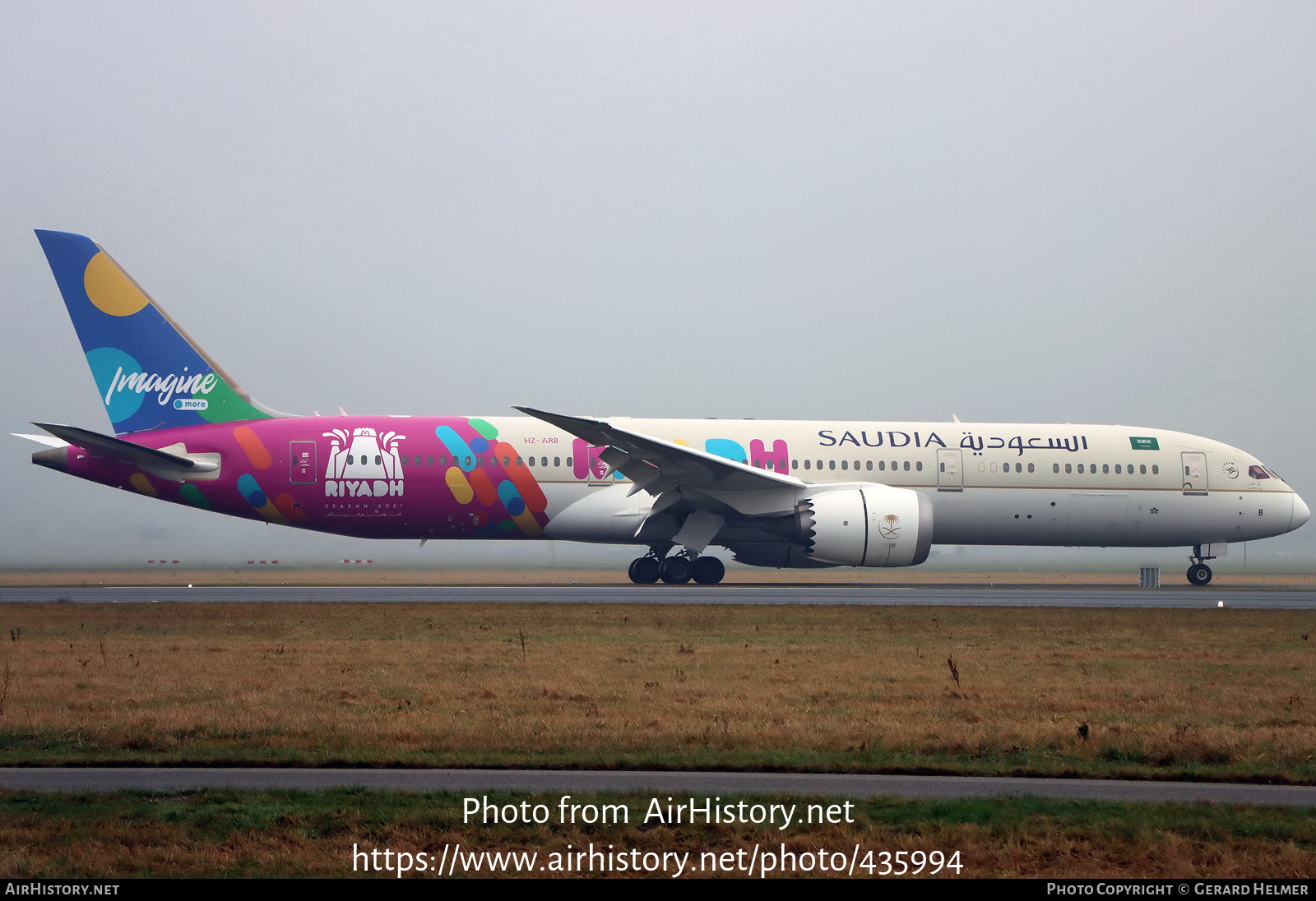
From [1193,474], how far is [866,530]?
9.71 metres

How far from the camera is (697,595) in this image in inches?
810

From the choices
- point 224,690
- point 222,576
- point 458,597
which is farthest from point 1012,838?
point 222,576

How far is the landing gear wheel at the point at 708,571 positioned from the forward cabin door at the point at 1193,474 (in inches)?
446

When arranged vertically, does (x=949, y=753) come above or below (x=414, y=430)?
below

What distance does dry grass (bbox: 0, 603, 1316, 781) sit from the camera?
294 inches

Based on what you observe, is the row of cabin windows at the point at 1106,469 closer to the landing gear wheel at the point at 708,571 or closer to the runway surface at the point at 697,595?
the runway surface at the point at 697,595

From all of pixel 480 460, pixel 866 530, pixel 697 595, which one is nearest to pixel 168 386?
pixel 480 460

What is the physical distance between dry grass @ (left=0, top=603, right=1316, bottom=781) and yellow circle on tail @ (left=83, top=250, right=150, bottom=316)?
31.1 ft

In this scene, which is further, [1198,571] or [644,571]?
[1198,571]

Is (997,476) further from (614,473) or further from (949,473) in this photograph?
(614,473)

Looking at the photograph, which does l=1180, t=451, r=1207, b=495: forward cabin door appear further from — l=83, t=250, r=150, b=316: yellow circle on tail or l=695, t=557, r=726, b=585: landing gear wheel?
l=83, t=250, r=150, b=316: yellow circle on tail

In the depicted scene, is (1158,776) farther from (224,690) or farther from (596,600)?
(596,600)
